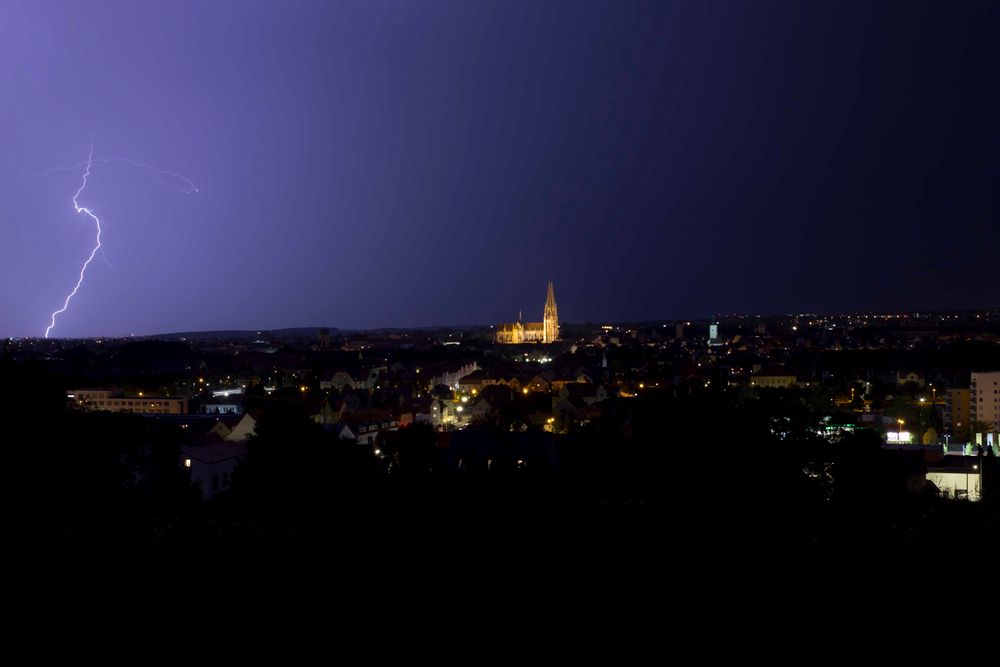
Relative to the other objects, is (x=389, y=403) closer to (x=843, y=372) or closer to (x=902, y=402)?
(x=902, y=402)

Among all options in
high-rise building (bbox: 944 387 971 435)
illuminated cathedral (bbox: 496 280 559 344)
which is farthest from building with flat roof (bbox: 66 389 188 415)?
illuminated cathedral (bbox: 496 280 559 344)

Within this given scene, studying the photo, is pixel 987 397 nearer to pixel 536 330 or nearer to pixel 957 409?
pixel 957 409

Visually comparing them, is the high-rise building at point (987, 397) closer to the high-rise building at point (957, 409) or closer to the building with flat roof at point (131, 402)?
the high-rise building at point (957, 409)

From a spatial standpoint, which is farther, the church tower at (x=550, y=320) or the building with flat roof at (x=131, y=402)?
the church tower at (x=550, y=320)

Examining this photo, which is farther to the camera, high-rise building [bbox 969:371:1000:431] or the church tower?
the church tower

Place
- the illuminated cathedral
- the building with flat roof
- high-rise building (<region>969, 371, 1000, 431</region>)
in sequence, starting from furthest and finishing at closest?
the illuminated cathedral < the building with flat roof < high-rise building (<region>969, 371, 1000, 431</region>)

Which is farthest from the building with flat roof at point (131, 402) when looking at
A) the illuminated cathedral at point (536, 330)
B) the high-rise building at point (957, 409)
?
the illuminated cathedral at point (536, 330)

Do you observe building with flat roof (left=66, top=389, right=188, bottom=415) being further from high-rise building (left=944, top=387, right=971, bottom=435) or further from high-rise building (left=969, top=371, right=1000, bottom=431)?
high-rise building (left=969, top=371, right=1000, bottom=431)

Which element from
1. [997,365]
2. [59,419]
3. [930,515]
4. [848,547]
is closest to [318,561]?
[848,547]
